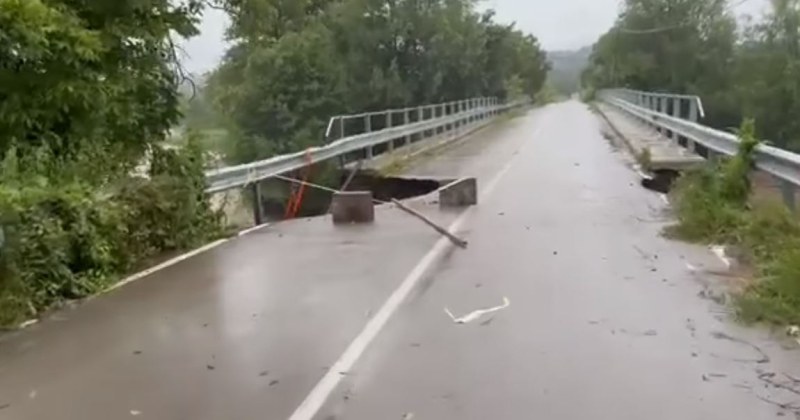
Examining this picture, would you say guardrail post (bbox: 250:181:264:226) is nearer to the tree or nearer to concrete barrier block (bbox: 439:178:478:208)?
concrete barrier block (bbox: 439:178:478:208)

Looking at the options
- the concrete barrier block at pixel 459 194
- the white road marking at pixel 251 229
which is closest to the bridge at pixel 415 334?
the white road marking at pixel 251 229

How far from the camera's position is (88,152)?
1155 centimetres

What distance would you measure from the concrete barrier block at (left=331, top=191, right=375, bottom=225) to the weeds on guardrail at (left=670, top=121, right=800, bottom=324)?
413 centimetres

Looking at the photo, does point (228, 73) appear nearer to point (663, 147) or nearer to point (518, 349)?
point (663, 147)

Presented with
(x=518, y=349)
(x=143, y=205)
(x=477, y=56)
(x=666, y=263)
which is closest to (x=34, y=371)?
(x=518, y=349)

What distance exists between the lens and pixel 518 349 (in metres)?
7.32

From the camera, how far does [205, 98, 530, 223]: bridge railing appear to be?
1502 centimetres

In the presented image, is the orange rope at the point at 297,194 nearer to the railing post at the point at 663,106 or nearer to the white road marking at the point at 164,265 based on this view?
the white road marking at the point at 164,265

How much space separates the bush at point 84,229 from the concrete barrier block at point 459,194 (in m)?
4.51

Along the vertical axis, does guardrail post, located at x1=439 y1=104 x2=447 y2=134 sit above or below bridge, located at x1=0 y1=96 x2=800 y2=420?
below

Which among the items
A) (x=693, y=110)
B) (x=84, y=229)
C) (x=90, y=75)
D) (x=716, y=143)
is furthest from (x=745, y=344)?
(x=693, y=110)

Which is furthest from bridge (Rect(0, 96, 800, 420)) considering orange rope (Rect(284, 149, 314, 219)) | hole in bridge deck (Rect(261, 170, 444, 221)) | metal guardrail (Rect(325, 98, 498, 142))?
metal guardrail (Rect(325, 98, 498, 142))

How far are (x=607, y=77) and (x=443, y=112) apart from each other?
78.0m

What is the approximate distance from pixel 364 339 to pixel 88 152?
514cm
